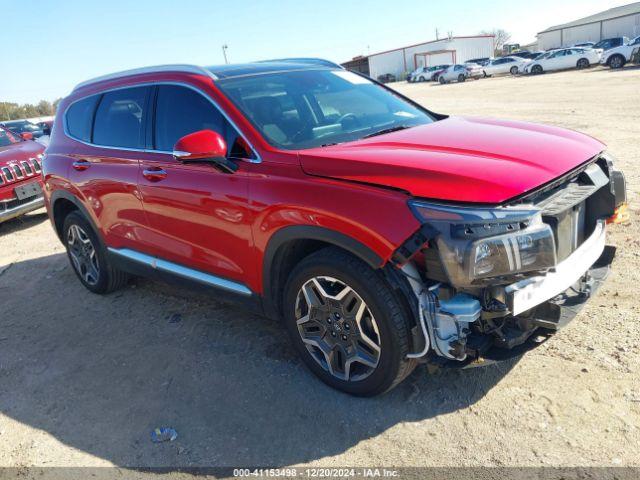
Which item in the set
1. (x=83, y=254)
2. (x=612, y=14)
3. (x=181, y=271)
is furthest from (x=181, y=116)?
(x=612, y=14)

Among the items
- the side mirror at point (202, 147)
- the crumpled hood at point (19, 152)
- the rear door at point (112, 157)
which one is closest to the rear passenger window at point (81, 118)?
the rear door at point (112, 157)

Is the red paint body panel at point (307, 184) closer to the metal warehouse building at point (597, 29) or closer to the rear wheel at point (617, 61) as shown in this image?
the rear wheel at point (617, 61)

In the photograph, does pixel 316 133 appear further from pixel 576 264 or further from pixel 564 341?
pixel 564 341

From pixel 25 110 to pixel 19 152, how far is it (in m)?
61.1

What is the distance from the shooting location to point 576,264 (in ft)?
9.43

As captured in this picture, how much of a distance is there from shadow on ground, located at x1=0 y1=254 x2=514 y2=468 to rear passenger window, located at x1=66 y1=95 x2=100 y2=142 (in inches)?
64.4

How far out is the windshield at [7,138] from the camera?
909cm

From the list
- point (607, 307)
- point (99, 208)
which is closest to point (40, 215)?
point (99, 208)

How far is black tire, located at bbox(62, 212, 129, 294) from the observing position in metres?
4.96

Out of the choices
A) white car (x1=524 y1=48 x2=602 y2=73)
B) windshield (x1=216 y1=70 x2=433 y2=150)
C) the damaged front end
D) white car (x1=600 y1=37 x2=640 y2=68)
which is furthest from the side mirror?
white car (x1=524 y1=48 x2=602 y2=73)

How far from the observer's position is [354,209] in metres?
2.67

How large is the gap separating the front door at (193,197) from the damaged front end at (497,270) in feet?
4.08

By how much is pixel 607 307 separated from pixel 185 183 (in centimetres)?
309

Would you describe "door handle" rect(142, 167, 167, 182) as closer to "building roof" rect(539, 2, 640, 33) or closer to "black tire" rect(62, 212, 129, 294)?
"black tire" rect(62, 212, 129, 294)
